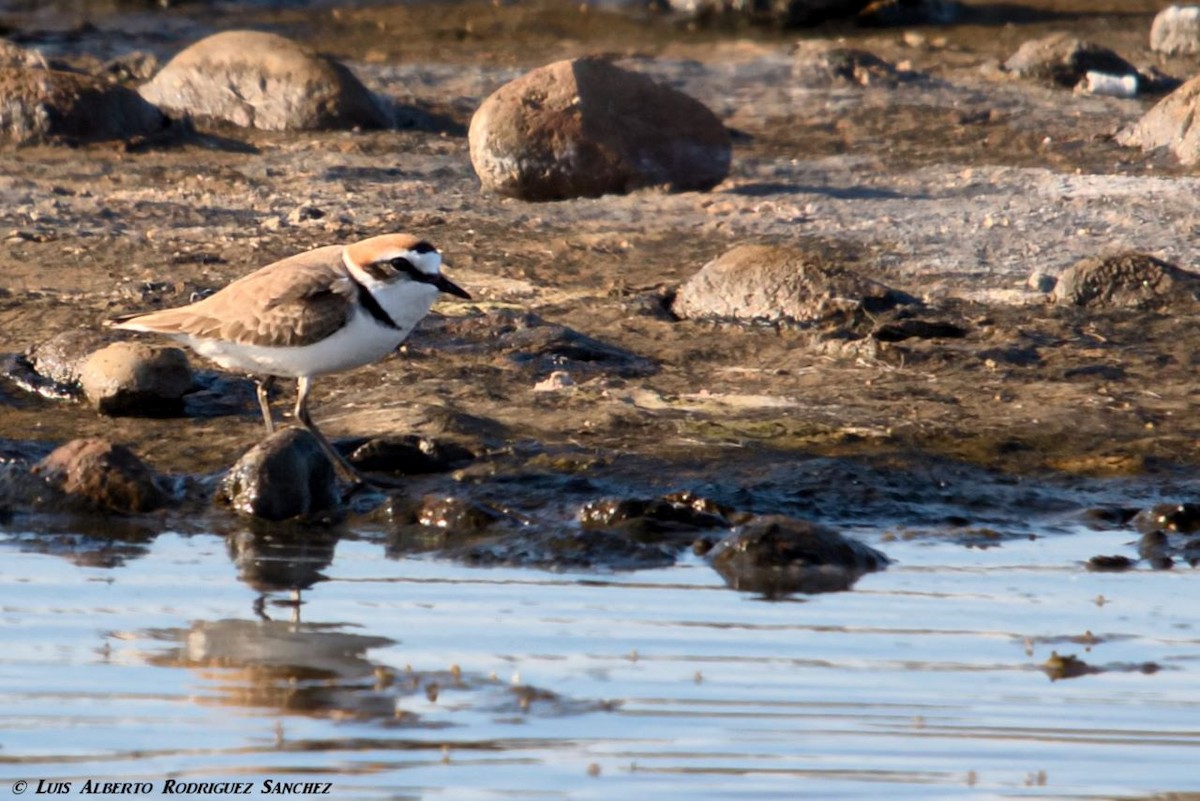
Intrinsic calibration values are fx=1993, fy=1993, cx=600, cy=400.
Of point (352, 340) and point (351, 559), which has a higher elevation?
point (352, 340)

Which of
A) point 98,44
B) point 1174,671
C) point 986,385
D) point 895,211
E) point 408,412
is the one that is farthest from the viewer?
point 98,44

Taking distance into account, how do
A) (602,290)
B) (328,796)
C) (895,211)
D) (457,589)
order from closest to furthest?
1. (328,796)
2. (457,589)
3. (602,290)
4. (895,211)

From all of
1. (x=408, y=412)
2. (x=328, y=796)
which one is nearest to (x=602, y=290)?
(x=408, y=412)

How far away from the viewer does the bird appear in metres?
7.99

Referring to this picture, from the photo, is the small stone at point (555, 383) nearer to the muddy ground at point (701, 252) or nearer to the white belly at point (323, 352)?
the muddy ground at point (701, 252)

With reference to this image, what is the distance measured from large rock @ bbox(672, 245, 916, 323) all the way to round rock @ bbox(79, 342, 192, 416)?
276 cm

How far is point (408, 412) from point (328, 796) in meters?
3.94

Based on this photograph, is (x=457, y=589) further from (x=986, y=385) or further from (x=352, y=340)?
(x=986, y=385)

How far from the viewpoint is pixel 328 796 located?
16.8 ft

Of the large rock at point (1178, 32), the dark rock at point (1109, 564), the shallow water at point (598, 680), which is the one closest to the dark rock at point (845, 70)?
the large rock at point (1178, 32)

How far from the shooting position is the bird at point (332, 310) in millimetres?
7992

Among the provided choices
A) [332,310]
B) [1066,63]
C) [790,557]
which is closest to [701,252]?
Result: [332,310]

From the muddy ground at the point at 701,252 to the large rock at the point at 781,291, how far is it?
0.15 m

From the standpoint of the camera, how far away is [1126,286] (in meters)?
10.6
